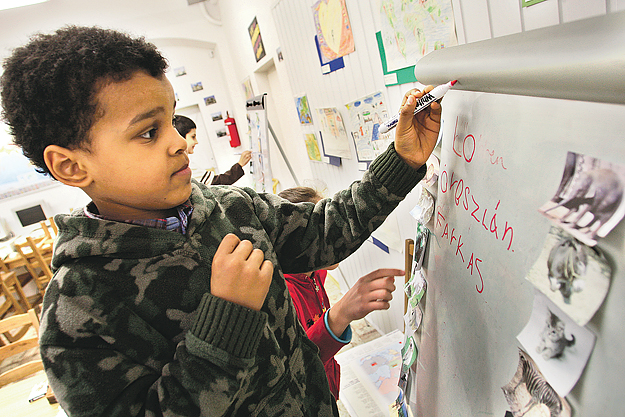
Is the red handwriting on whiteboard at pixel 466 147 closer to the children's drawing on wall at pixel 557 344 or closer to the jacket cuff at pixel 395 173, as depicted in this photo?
the jacket cuff at pixel 395 173

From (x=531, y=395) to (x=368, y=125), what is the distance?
133 centimetres

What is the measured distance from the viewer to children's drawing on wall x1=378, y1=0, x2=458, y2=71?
0.95m

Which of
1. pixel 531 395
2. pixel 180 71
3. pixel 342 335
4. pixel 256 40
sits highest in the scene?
pixel 180 71

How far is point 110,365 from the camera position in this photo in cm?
59

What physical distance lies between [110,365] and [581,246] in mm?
661

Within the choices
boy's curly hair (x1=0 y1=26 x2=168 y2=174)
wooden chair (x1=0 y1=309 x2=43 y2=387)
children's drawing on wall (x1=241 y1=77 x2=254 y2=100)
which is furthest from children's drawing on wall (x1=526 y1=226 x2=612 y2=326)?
children's drawing on wall (x1=241 y1=77 x2=254 y2=100)

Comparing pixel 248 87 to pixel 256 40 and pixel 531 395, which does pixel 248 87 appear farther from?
pixel 531 395

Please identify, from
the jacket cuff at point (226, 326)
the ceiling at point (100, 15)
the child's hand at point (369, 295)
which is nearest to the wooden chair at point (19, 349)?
the child's hand at point (369, 295)

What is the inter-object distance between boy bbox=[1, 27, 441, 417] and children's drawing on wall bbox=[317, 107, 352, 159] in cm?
121

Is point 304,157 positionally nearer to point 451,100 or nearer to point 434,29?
point 434,29

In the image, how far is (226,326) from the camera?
0.58 meters

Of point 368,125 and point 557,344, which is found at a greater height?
point 368,125

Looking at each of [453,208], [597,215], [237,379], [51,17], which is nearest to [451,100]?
[453,208]

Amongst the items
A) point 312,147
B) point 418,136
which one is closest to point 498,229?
point 418,136
